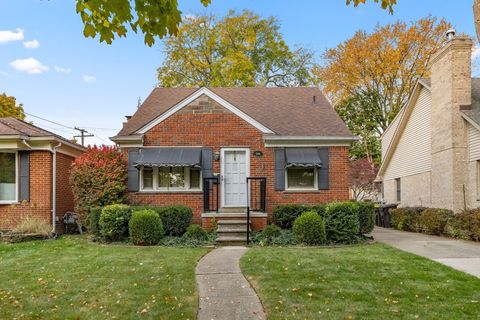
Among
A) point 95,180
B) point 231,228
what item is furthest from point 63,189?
point 231,228

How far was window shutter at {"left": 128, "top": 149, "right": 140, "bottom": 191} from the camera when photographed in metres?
12.4

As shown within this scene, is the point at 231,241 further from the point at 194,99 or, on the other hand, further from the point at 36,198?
the point at 36,198

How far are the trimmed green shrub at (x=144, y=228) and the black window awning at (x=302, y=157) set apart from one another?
444 cm

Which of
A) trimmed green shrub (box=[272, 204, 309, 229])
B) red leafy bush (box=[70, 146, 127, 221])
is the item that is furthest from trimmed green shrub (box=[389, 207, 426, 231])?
red leafy bush (box=[70, 146, 127, 221])

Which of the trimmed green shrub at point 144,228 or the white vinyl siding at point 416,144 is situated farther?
the white vinyl siding at point 416,144

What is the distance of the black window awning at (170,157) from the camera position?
1209 centimetres

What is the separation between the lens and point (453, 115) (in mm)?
13469

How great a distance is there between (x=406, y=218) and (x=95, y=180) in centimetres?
1127

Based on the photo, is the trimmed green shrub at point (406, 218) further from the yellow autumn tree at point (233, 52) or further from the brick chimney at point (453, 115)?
the yellow autumn tree at point (233, 52)

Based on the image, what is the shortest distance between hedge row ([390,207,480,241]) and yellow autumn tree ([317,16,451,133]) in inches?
515

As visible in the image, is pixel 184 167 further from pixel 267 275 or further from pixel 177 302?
pixel 177 302

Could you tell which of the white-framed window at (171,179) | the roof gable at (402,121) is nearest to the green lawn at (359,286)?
the white-framed window at (171,179)

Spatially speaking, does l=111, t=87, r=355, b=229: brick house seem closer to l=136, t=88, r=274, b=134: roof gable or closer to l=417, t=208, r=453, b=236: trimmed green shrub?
l=136, t=88, r=274, b=134: roof gable

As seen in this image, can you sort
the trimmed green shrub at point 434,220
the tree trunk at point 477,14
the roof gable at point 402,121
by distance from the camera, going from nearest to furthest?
the tree trunk at point 477,14 < the trimmed green shrub at point 434,220 < the roof gable at point 402,121
